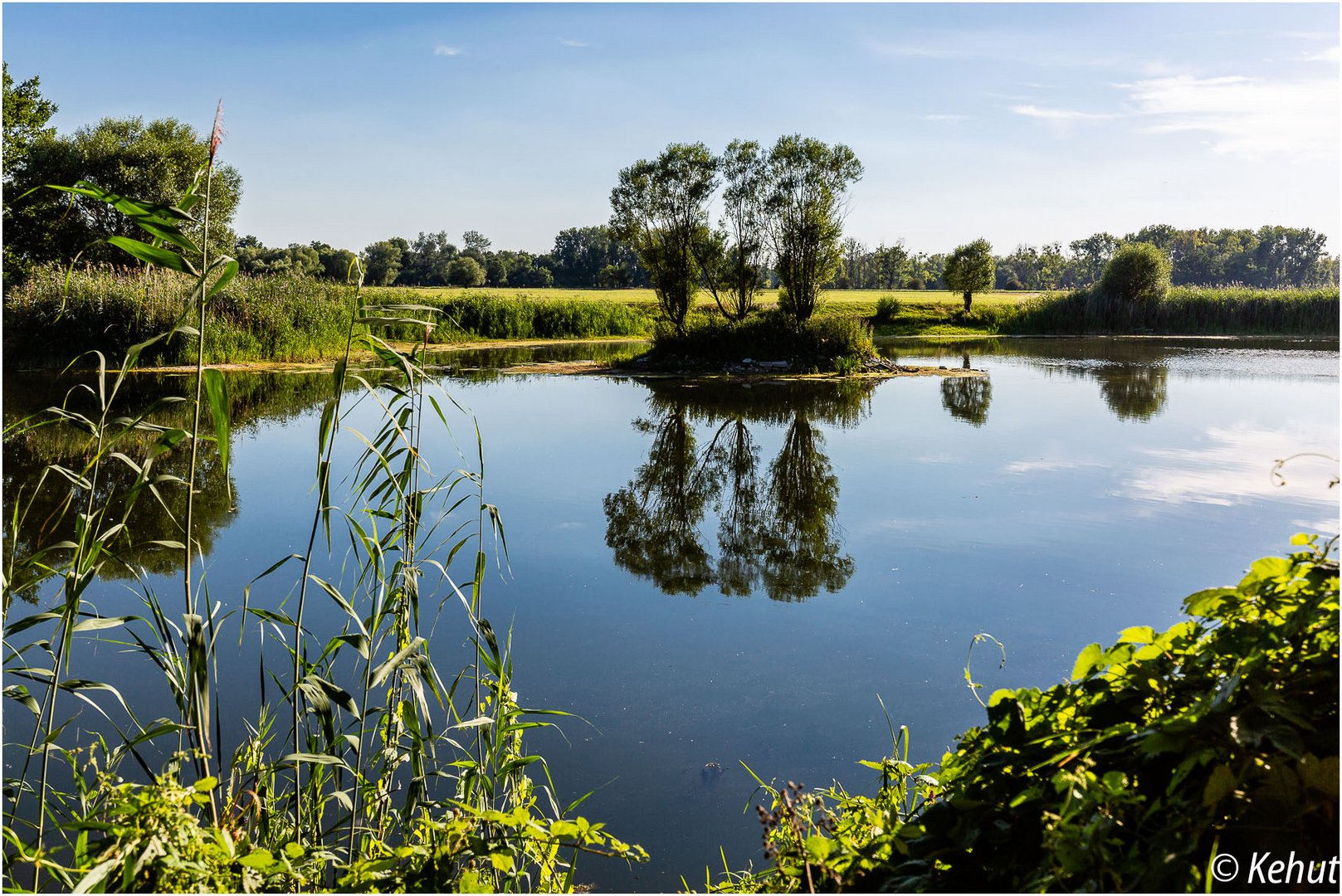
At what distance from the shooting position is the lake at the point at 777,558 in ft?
10.5

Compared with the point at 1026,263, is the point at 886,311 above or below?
below

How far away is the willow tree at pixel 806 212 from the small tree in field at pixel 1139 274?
58.4 ft

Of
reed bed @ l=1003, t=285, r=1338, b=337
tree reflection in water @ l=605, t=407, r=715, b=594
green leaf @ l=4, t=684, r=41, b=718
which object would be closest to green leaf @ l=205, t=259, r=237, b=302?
green leaf @ l=4, t=684, r=41, b=718

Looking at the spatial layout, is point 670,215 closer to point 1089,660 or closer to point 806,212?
point 806,212

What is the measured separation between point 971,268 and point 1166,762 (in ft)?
131

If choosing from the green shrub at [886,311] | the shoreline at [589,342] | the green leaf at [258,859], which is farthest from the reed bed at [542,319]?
the green leaf at [258,859]

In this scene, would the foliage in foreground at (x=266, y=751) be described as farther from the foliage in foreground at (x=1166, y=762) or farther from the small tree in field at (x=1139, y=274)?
the small tree in field at (x=1139, y=274)

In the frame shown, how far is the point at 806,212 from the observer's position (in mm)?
20469

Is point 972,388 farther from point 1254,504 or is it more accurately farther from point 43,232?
point 43,232

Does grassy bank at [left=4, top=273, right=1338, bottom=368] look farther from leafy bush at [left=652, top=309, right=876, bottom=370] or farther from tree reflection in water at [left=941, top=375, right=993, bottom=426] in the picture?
tree reflection in water at [left=941, top=375, right=993, bottom=426]

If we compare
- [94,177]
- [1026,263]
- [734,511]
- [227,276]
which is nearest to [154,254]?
[227,276]

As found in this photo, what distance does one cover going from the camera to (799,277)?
68.2 feet

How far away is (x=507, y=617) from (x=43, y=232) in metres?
30.2

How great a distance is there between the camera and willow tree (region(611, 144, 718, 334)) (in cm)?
2153
